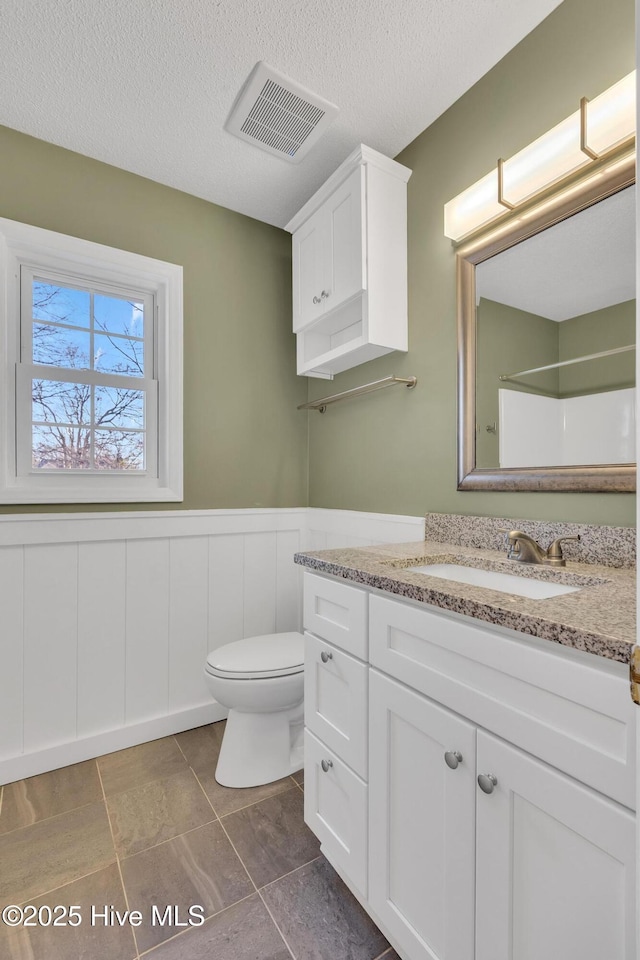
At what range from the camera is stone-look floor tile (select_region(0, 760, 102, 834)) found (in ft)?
5.11

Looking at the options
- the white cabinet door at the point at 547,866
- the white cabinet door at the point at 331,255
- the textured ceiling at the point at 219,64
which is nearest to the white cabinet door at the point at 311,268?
the white cabinet door at the point at 331,255

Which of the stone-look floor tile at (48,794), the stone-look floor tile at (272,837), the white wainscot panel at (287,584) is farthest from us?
the white wainscot panel at (287,584)

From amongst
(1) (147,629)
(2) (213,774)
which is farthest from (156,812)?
(1) (147,629)

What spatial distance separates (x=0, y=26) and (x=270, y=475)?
1.82 m

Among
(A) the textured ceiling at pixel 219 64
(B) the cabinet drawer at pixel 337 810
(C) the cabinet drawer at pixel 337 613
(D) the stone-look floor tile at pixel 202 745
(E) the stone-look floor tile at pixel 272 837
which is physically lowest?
(D) the stone-look floor tile at pixel 202 745

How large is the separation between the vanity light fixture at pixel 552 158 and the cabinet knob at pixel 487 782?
1.47m

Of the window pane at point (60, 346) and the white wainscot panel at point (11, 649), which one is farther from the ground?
the window pane at point (60, 346)

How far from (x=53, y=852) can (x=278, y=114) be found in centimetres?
256

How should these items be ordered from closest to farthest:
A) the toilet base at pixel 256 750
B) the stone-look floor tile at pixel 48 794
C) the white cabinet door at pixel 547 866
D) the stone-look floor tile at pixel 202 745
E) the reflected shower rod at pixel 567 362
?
the white cabinet door at pixel 547 866 → the reflected shower rod at pixel 567 362 → the stone-look floor tile at pixel 48 794 → the toilet base at pixel 256 750 → the stone-look floor tile at pixel 202 745

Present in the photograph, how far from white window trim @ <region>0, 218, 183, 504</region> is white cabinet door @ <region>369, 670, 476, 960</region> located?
4.61 feet

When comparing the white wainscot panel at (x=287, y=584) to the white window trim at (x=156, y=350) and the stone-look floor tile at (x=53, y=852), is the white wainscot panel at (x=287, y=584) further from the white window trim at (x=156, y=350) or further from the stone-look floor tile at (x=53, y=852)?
the stone-look floor tile at (x=53, y=852)

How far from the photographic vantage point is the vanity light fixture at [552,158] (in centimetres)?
117

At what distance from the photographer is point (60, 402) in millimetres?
1932

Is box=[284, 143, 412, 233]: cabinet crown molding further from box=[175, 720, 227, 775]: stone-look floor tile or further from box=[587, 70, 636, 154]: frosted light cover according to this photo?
box=[175, 720, 227, 775]: stone-look floor tile
